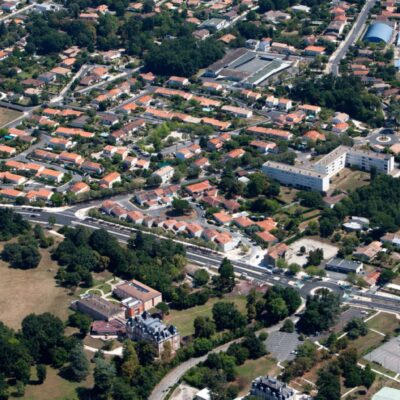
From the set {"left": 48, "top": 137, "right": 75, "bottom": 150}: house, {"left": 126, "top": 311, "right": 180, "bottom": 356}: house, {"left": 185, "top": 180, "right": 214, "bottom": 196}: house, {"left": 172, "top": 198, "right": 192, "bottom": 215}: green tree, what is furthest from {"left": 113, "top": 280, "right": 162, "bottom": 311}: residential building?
{"left": 48, "top": 137, "right": 75, "bottom": 150}: house

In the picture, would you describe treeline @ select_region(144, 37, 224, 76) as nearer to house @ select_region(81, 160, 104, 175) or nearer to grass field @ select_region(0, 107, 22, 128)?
grass field @ select_region(0, 107, 22, 128)

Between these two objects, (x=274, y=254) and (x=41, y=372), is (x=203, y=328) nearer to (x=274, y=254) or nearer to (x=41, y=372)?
(x=41, y=372)

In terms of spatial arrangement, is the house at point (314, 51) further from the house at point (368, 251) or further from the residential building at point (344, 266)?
the residential building at point (344, 266)

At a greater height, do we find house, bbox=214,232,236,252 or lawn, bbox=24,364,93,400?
lawn, bbox=24,364,93,400

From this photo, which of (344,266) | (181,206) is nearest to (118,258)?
(181,206)

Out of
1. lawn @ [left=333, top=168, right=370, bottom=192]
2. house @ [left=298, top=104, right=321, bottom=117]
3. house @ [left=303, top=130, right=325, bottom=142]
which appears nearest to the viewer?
lawn @ [left=333, top=168, right=370, bottom=192]

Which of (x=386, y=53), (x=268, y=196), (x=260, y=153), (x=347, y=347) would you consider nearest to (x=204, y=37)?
(x=386, y=53)

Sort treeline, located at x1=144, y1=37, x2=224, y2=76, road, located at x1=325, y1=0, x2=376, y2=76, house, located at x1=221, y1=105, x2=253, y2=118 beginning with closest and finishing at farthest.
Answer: house, located at x1=221, y1=105, x2=253, y2=118, treeline, located at x1=144, y1=37, x2=224, y2=76, road, located at x1=325, y1=0, x2=376, y2=76
